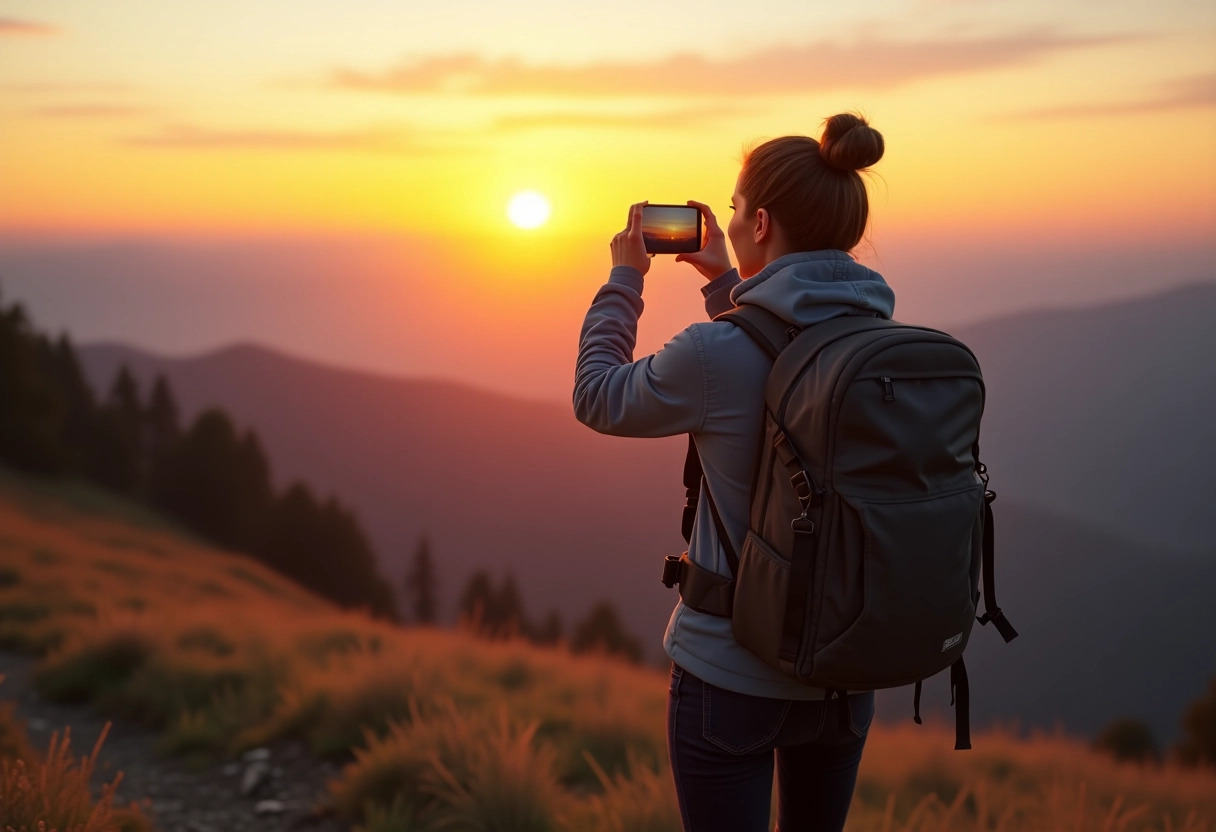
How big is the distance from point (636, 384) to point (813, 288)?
0.44 m

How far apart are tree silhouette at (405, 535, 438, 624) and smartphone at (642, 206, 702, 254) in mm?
59807

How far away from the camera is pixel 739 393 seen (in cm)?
211

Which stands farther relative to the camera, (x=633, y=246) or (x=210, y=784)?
(x=210, y=784)

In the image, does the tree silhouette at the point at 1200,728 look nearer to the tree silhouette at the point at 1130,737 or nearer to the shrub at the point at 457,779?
the tree silhouette at the point at 1130,737

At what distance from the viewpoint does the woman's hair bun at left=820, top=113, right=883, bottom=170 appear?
2.05 m

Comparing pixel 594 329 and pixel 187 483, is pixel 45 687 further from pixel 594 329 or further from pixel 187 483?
pixel 187 483

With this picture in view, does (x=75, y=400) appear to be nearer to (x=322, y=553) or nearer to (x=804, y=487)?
(x=322, y=553)

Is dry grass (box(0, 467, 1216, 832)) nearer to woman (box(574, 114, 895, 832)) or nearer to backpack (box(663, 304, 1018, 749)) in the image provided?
woman (box(574, 114, 895, 832))

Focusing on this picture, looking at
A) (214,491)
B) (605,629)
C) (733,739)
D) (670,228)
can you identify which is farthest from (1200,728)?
(214,491)

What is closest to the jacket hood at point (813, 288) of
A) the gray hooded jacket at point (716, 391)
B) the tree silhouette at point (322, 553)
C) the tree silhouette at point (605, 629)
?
the gray hooded jacket at point (716, 391)

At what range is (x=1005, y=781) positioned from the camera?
6.32m

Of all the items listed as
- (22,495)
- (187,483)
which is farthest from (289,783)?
(187,483)

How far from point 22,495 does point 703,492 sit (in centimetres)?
4190

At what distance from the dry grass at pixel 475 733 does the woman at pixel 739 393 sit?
5.87 ft
